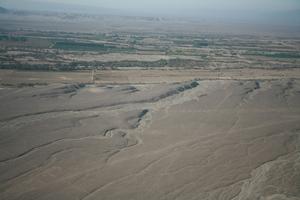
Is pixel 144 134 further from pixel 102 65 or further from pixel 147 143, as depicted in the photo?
pixel 102 65

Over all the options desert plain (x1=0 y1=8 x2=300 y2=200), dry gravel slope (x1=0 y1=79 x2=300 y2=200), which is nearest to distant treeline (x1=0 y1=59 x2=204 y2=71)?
desert plain (x1=0 y1=8 x2=300 y2=200)

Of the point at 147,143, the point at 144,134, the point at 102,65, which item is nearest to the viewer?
the point at 147,143

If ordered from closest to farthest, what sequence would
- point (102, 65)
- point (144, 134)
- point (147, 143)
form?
point (147, 143) < point (144, 134) < point (102, 65)

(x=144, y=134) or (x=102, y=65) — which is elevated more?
(x=102, y=65)

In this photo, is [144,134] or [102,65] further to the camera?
[102,65]

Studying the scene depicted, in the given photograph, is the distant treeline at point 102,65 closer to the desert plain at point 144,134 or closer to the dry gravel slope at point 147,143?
the desert plain at point 144,134

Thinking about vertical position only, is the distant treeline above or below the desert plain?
above

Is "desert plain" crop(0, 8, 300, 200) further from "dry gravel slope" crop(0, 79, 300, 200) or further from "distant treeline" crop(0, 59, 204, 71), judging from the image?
"distant treeline" crop(0, 59, 204, 71)

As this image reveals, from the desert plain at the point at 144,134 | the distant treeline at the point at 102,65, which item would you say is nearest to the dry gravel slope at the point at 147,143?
the desert plain at the point at 144,134

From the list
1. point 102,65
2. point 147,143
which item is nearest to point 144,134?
point 147,143
